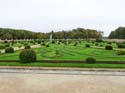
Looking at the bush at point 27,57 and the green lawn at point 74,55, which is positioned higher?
the bush at point 27,57

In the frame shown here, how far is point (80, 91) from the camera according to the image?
26.1 ft

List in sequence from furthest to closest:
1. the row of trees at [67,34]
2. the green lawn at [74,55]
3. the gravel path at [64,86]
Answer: the row of trees at [67,34]
the green lawn at [74,55]
the gravel path at [64,86]

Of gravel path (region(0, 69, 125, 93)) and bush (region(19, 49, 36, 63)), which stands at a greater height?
bush (region(19, 49, 36, 63))

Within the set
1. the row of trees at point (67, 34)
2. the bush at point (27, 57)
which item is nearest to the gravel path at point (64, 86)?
the bush at point (27, 57)

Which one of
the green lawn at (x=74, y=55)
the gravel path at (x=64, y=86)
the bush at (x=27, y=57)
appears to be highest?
the bush at (x=27, y=57)

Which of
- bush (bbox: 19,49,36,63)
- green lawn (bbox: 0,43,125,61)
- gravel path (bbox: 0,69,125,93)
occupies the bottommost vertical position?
gravel path (bbox: 0,69,125,93)

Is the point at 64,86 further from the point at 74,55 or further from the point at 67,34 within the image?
the point at 67,34

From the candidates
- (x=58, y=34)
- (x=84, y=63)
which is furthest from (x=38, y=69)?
(x=58, y=34)

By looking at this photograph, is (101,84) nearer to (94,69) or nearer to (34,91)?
(34,91)

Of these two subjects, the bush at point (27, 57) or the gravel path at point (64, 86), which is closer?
the gravel path at point (64, 86)

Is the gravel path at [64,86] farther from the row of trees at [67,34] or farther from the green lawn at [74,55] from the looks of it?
the row of trees at [67,34]

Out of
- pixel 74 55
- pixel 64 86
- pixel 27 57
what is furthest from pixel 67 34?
pixel 64 86

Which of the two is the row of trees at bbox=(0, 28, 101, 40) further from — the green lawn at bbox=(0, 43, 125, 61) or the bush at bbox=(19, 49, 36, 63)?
the bush at bbox=(19, 49, 36, 63)

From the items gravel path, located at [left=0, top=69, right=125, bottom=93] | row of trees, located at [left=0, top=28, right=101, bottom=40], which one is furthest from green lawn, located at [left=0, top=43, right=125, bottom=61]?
row of trees, located at [left=0, top=28, right=101, bottom=40]
